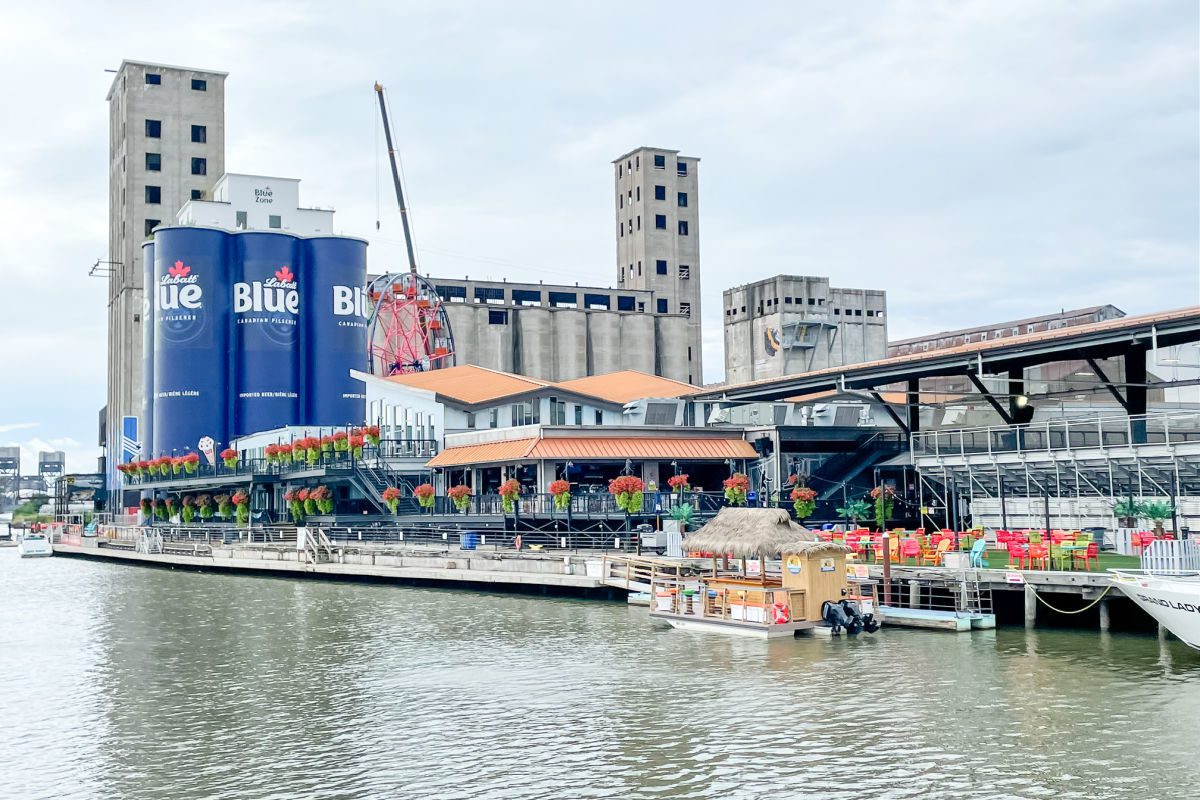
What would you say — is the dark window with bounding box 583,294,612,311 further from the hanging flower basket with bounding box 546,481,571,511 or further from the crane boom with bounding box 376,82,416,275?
the hanging flower basket with bounding box 546,481,571,511

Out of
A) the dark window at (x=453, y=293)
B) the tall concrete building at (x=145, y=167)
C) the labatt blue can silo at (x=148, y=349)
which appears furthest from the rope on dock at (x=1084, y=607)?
the tall concrete building at (x=145, y=167)

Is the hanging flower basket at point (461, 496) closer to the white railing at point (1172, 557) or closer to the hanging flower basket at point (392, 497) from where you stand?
the hanging flower basket at point (392, 497)

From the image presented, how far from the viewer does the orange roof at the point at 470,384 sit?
261 feet

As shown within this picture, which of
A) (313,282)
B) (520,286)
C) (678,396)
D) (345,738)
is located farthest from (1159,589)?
(520,286)

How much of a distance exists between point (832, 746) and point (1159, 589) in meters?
13.6

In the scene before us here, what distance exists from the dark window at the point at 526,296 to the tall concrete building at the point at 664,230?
17092 mm

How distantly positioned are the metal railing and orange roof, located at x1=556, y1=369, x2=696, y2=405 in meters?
21.1

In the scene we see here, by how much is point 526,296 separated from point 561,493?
347 feet

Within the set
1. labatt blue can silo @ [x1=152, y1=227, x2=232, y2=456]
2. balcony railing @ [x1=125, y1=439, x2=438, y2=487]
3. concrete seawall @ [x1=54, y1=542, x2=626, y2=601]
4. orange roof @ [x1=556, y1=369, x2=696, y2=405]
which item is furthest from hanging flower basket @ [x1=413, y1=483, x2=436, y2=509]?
labatt blue can silo @ [x1=152, y1=227, x2=232, y2=456]

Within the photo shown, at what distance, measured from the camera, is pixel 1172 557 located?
35.0 meters

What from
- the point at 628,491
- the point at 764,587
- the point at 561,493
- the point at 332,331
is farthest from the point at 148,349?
the point at 764,587

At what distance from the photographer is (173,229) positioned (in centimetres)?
11875

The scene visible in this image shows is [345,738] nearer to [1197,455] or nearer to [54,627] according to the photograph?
[54,627]

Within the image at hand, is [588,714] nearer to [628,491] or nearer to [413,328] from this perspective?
[628,491]
